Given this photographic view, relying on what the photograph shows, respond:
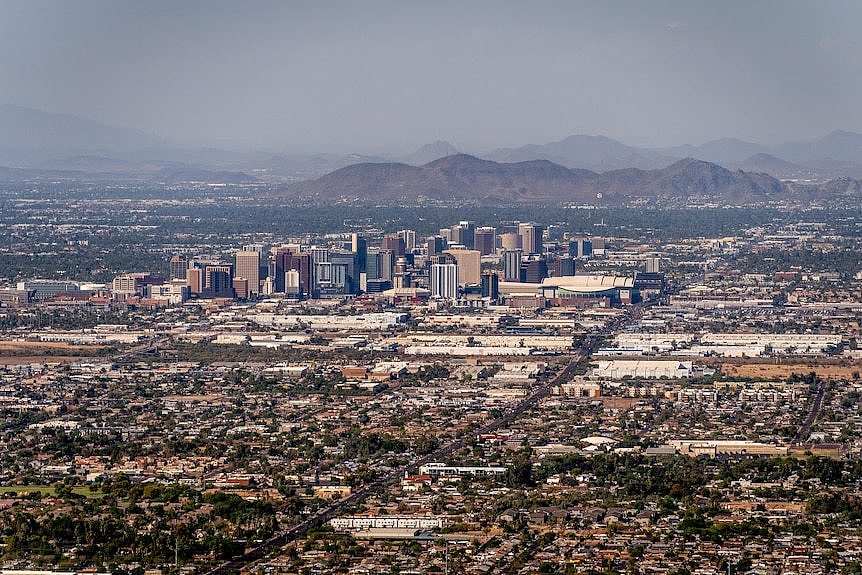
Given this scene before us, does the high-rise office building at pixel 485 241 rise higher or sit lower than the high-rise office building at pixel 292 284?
higher

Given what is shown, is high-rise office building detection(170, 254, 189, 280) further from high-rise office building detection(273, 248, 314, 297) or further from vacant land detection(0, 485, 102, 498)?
vacant land detection(0, 485, 102, 498)

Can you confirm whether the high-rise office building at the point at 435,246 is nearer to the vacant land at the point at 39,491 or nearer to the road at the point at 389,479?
the road at the point at 389,479

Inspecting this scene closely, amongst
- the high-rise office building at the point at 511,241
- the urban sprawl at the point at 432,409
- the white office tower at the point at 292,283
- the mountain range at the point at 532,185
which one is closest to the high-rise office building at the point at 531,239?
the urban sprawl at the point at 432,409

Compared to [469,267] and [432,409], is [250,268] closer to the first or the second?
[469,267]

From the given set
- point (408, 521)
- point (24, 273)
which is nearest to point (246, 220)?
point (24, 273)

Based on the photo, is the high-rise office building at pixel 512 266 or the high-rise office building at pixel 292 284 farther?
the high-rise office building at pixel 512 266

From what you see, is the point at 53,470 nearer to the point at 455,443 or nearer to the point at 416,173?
the point at 455,443

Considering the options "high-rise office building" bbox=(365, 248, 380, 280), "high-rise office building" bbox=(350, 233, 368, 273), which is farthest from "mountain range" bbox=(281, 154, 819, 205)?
"high-rise office building" bbox=(365, 248, 380, 280)
